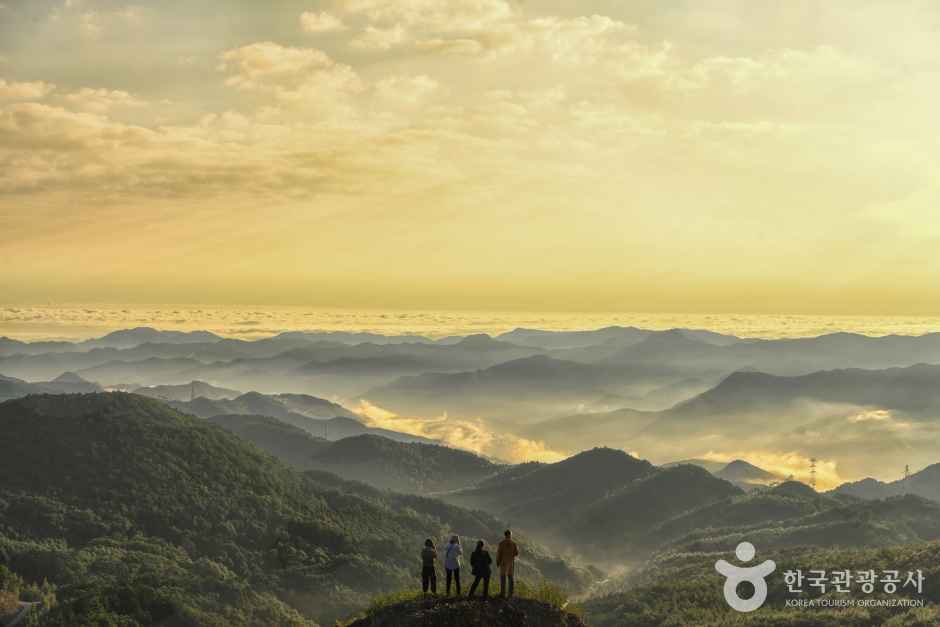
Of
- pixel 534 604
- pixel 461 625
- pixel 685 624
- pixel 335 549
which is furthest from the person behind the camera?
pixel 335 549

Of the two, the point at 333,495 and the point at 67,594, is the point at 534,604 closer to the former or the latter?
Result: the point at 67,594

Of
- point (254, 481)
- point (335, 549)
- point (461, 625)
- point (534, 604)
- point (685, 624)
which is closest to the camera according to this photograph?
point (461, 625)

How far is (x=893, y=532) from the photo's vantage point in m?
188

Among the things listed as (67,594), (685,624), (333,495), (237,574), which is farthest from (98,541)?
(685,624)

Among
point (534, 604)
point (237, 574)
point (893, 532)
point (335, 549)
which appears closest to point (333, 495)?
point (335, 549)

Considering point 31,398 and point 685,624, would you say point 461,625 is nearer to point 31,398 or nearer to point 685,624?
point 685,624

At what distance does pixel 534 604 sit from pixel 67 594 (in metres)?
73.6

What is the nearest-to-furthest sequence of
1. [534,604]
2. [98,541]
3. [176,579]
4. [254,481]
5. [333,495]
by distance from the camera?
1. [534,604]
2. [176,579]
3. [98,541]
4. [254,481]
5. [333,495]

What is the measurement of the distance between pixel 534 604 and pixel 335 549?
108648mm

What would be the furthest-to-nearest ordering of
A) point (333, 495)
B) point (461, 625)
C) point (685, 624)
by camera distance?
point (333, 495)
point (685, 624)
point (461, 625)

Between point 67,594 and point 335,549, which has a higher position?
point 67,594

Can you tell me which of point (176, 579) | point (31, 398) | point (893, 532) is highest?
point (31, 398)

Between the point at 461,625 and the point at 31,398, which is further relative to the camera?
the point at 31,398

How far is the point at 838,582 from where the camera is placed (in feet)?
361
